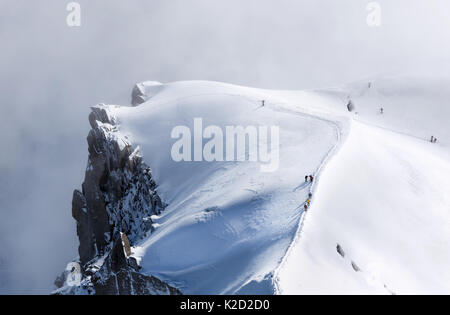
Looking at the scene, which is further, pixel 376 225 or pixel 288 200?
pixel 288 200

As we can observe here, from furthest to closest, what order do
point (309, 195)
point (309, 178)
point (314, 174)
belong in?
point (314, 174), point (309, 178), point (309, 195)

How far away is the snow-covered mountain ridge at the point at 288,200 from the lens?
29156 millimetres

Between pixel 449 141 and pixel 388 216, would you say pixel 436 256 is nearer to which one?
pixel 388 216

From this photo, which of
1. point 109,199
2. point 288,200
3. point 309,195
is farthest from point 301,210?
point 109,199

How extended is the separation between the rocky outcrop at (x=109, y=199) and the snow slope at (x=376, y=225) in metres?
26.4

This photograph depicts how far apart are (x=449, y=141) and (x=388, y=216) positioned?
35.6 meters

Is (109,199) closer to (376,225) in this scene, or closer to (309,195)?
(309,195)

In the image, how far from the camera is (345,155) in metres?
43.8

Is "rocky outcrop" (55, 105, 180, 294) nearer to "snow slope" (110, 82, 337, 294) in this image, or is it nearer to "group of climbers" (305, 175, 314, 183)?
"snow slope" (110, 82, 337, 294)

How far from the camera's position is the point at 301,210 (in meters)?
33.2

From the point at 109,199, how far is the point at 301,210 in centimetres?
3960

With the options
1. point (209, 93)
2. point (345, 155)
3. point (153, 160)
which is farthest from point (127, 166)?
point (345, 155)

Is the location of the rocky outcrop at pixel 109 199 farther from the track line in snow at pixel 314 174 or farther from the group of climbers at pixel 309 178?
the track line in snow at pixel 314 174

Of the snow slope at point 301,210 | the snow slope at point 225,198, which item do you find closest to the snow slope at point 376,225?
the snow slope at point 301,210
